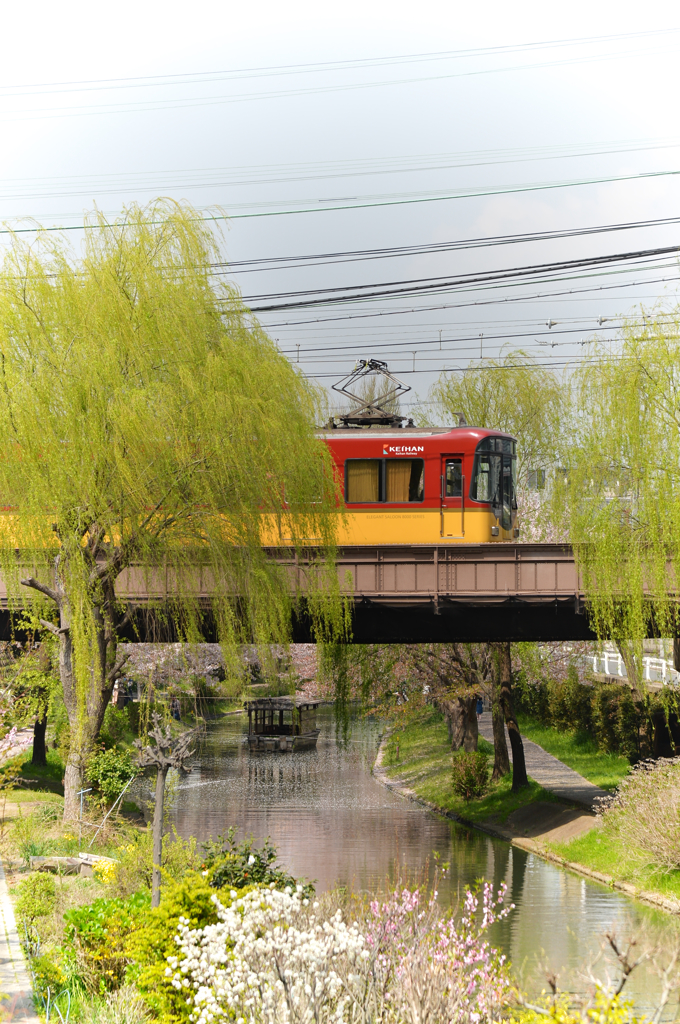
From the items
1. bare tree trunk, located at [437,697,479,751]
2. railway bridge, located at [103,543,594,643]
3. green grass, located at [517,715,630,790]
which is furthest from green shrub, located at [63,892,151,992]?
bare tree trunk, located at [437,697,479,751]

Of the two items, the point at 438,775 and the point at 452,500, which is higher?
the point at 452,500

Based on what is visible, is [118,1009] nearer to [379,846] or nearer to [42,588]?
[42,588]

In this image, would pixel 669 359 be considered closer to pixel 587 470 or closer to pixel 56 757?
pixel 587 470

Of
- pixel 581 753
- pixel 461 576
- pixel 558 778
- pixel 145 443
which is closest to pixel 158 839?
pixel 145 443

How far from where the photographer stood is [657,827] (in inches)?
775

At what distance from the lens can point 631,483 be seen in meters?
19.2

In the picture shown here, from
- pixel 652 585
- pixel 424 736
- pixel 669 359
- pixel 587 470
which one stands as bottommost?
pixel 424 736

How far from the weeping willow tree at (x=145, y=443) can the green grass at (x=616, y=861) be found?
30.7 feet

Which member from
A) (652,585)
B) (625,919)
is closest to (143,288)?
(652,585)

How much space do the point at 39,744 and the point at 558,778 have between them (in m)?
17.4

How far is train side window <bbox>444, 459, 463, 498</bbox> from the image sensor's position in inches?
926

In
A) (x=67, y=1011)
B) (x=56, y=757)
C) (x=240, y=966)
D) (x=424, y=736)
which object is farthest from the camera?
(x=424, y=736)

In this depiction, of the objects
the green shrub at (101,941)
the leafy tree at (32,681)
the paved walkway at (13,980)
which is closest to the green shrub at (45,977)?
the paved walkway at (13,980)

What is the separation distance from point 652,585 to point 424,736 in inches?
1132
